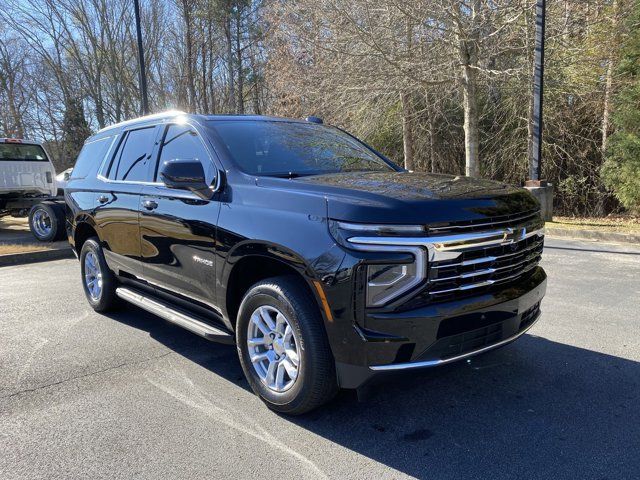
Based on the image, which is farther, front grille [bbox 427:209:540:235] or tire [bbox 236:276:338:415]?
tire [bbox 236:276:338:415]

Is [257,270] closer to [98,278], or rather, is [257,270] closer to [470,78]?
[98,278]

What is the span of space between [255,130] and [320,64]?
1314cm

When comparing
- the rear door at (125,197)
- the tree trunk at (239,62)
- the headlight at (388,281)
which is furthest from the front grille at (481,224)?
the tree trunk at (239,62)

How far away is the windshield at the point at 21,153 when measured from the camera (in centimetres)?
1199

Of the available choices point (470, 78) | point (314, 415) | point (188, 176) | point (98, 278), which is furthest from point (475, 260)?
point (470, 78)

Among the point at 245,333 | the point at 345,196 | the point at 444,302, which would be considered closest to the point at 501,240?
the point at 444,302

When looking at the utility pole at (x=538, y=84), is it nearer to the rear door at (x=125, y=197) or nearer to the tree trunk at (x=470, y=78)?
the tree trunk at (x=470, y=78)

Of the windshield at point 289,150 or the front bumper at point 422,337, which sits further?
the windshield at point 289,150

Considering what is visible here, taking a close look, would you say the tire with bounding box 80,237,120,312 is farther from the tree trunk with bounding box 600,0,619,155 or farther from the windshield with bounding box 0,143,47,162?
the tree trunk with bounding box 600,0,619,155

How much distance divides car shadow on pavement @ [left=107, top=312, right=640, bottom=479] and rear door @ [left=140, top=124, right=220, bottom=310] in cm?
76

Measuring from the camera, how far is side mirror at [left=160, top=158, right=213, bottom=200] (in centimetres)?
342

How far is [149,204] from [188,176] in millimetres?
862

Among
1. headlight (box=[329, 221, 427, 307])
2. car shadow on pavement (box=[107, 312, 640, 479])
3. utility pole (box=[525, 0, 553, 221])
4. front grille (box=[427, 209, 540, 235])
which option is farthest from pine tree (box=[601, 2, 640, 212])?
headlight (box=[329, 221, 427, 307])

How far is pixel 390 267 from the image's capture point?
2576 mm
